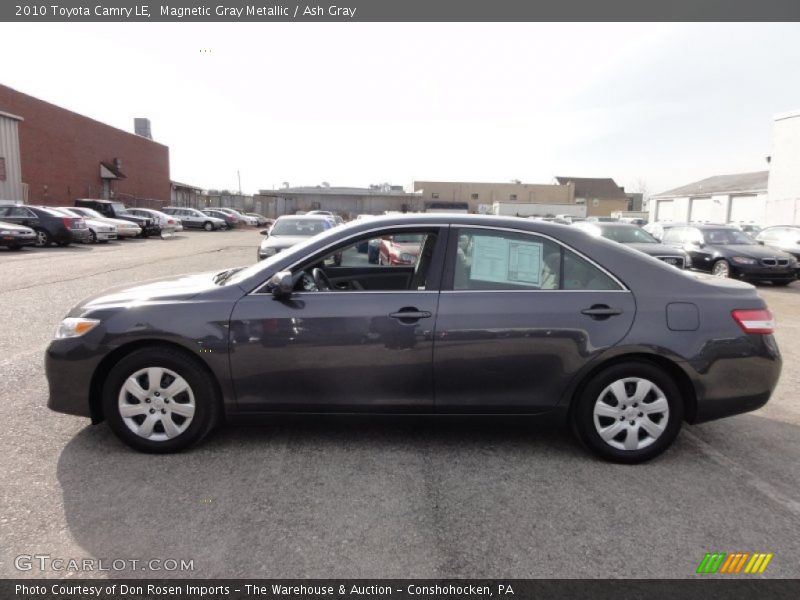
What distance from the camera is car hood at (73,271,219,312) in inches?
141

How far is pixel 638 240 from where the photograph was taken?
12711 millimetres

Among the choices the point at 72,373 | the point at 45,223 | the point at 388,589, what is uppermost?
the point at 45,223

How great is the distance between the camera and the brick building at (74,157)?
30.3 meters

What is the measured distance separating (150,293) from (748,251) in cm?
1422

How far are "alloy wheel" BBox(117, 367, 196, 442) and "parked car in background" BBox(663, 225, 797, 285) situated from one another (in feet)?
41.6

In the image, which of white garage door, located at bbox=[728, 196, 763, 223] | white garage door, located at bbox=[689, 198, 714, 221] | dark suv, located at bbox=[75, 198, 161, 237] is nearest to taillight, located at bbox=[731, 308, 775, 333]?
dark suv, located at bbox=[75, 198, 161, 237]

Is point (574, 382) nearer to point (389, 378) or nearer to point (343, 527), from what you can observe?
point (389, 378)

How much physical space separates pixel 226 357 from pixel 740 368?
134 inches

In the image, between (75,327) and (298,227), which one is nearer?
(75,327)

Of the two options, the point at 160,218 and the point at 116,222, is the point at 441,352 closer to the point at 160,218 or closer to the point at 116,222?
the point at 116,222

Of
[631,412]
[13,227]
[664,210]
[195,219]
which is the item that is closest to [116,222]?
[13,227]

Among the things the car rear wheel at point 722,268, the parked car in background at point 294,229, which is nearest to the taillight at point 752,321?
the parked car in background at point 294,229

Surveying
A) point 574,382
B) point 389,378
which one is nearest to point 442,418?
point 389,378

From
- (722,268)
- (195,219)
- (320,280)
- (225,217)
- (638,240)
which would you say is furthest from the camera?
(225,217)
